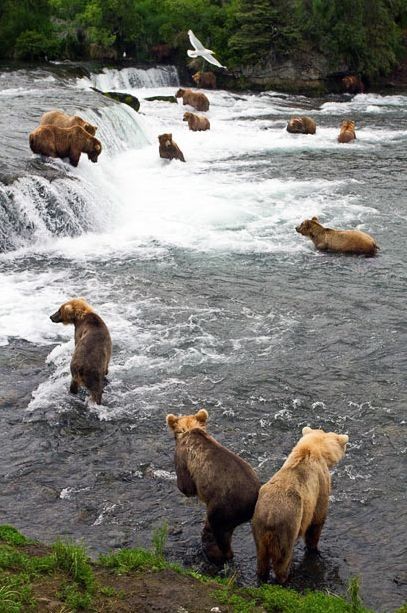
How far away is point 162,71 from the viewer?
36.8m

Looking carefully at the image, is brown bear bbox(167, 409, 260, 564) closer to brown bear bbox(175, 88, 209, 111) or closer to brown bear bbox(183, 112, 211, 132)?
brown bear bbox(183, 112, 211, 132)

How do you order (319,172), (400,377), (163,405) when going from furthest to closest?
(319,172)
(400,377)
(163,405)

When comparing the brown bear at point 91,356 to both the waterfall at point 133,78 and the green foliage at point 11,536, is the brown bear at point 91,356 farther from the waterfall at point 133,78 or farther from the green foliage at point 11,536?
the waterfall at point 133,78

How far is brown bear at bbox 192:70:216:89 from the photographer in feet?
116

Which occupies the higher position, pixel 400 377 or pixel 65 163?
pixel 65 163

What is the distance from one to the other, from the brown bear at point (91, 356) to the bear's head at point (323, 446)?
9.18ft

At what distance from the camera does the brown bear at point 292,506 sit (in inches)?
219

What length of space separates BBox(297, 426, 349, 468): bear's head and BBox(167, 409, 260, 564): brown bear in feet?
1.56

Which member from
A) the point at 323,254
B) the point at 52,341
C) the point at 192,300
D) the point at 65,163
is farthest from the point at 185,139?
the point at 52,341

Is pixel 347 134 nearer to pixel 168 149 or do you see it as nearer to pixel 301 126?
pixel 301 126

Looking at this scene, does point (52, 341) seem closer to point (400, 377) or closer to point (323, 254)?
point (400, 377)

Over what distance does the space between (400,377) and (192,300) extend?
3547mm

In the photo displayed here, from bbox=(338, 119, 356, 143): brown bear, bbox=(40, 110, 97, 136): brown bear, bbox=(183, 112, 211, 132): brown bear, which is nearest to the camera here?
bbox=(40, 110, 97, 136): brown bear

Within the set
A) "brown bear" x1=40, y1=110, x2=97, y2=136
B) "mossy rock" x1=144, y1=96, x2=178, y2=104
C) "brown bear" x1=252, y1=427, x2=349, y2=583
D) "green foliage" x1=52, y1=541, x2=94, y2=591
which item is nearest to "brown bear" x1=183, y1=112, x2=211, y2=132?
"mossy rock" x1=144, y1=96, x2=178, y2=104
